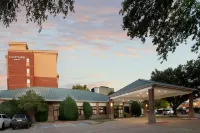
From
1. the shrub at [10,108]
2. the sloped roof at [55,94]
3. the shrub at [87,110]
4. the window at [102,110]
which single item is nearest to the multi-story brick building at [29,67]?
the sloped roof at [55,94]

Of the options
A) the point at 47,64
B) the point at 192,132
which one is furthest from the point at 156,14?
the point at 47,64

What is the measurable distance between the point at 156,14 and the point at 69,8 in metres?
5.62

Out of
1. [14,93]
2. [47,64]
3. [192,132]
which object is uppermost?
[47,64]

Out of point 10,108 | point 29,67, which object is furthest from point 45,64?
point 10,108

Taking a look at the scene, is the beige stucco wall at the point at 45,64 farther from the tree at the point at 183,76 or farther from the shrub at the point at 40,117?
the tree at the point at 183,76

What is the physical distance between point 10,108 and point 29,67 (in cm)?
5324

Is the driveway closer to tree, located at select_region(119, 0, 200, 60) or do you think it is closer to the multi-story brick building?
tree, located at select_region(119, 0, 200, 60)

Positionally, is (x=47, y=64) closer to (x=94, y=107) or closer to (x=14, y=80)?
(x=14, y=80)

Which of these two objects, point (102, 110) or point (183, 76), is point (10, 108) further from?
point (183, 76)

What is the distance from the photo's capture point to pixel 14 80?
96.4 metres

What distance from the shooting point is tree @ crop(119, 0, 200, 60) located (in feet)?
43.4

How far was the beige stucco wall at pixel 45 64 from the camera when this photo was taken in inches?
4085

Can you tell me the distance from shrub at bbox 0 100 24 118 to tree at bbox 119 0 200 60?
36251 mm

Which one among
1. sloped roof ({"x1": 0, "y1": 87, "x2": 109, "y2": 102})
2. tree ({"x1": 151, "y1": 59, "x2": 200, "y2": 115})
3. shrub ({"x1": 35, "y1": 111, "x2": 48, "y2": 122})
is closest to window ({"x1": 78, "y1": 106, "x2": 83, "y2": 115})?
sloped roof ({"x1": 0, "y1": 87, "x2": 109, "y2": 102})
